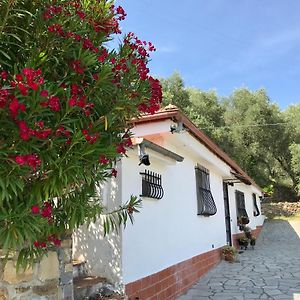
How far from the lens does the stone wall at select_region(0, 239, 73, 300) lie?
3137 millimetres

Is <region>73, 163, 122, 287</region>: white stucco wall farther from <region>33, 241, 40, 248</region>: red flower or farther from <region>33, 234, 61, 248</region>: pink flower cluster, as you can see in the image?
<region>33, 241, 40, 248</region>: red flower

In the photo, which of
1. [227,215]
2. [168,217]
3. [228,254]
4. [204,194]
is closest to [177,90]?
[227,215]

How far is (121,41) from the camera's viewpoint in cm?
322

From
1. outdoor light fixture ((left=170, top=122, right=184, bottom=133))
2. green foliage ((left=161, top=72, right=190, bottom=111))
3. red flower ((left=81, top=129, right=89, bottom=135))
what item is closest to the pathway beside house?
outdoor light fixture ((left=170, top=122, right=184, bottom=133))

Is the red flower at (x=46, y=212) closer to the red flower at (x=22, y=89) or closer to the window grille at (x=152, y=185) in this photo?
the red flower at (x=22, y=89)

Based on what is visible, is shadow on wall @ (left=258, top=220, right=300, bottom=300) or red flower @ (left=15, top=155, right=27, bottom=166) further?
shadow on wall @ (left=258, top=220, right=300, bottom=300)

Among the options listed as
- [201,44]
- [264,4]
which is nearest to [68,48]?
[264,4]

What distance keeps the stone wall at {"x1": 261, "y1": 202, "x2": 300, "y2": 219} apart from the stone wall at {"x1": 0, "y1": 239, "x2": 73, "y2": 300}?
2808cm

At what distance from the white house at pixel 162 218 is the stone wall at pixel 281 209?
782 inches

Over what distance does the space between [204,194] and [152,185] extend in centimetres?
414

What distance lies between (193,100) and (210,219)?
70.0 feet

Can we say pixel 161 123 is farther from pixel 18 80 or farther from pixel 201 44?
pixel 201 44

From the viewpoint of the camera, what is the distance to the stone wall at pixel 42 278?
3137 millimetres

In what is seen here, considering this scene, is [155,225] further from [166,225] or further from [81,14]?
[81,14]
